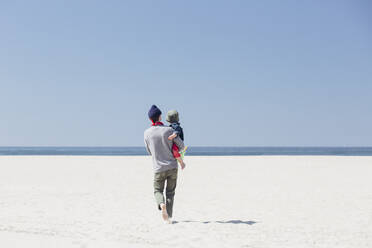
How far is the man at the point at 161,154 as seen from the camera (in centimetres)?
536

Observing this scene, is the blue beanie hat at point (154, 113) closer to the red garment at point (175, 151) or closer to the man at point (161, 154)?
the man at point (161, 154)

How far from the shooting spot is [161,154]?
5414 mm

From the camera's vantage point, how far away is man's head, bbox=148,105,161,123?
5473 mm
